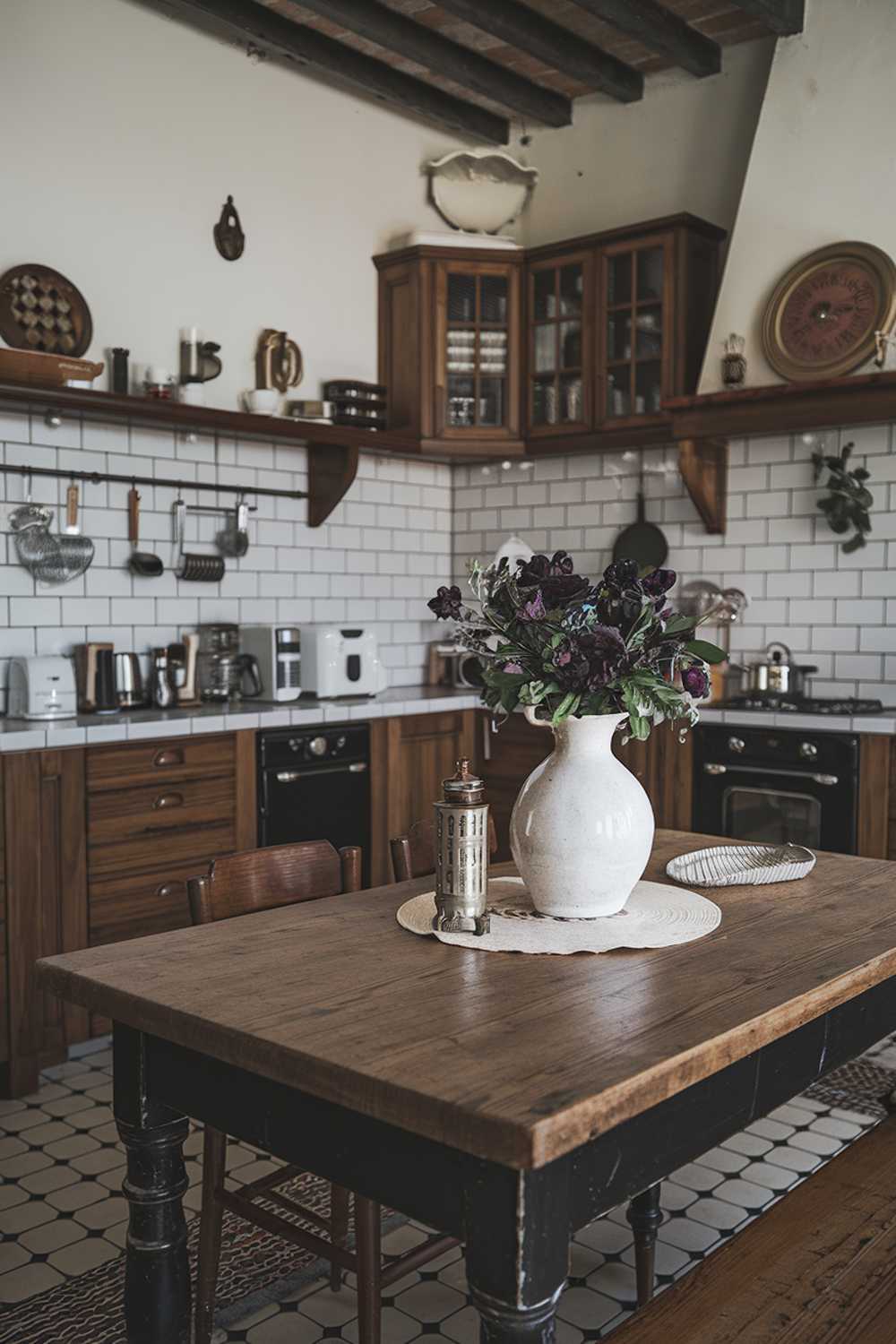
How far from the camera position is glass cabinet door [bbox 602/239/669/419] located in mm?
4805

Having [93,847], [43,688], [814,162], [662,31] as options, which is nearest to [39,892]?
[93,847]

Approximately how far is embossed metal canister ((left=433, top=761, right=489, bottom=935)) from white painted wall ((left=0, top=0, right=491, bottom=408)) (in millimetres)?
3050

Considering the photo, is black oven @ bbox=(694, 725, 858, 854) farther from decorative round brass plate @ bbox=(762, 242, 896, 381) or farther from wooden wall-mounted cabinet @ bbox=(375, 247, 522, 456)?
wooden wall-mounted cabinet @ bbox=(375, 247, 522, 456)

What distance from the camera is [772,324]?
4.43 meters

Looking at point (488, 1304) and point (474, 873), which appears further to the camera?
point (474, 873)

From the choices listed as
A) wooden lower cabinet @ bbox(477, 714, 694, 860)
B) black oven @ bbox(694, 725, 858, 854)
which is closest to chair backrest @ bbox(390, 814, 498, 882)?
black oven @ bbox(694, 725, 858, 854)

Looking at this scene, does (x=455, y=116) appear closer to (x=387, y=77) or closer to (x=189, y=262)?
(x=387, y=77)

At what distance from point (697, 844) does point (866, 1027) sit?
74 centimetres

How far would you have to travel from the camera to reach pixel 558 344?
5.09m

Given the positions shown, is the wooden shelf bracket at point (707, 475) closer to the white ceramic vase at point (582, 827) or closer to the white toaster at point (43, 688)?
the white toaster at point (43, 688)

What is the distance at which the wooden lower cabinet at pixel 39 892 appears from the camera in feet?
11.0

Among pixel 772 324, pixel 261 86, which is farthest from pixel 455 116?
pixel 772 324

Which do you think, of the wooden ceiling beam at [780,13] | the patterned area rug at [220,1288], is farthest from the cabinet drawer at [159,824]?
the wooden ceiling beam at [780,13]

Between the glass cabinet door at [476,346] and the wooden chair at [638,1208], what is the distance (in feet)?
10.3
